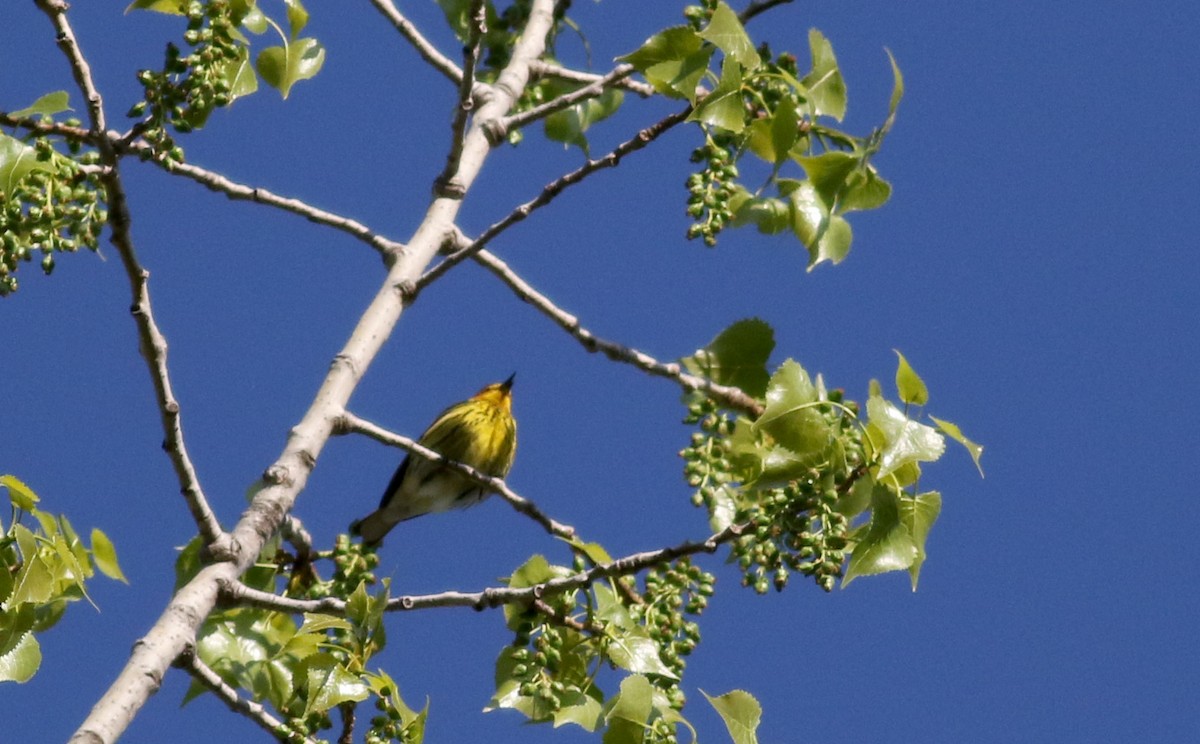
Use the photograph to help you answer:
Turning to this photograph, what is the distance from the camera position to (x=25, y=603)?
398cm

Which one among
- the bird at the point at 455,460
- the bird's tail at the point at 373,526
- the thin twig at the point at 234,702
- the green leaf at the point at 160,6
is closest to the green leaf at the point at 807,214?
the green leaf at the point at 160,6

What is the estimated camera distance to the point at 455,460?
7371mm

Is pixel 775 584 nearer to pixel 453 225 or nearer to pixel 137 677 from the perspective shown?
pixel 137 677

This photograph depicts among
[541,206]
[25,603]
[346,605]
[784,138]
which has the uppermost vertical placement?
[784,138]

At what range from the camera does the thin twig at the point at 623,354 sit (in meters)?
4.95

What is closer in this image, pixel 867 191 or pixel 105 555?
pixel 105 555

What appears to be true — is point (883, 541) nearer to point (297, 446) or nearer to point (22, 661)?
point (297, 446)

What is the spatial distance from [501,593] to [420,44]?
271cm

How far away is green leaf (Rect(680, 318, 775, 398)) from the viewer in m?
5.02

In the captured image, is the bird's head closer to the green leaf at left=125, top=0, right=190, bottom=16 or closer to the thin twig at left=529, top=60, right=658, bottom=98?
the thin twig at left=529, top=60, right=658, bottom=98

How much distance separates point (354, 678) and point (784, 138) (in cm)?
192

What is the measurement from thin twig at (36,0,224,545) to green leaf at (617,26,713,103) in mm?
1476

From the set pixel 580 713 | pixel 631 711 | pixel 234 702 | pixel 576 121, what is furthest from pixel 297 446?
pixel 576 121

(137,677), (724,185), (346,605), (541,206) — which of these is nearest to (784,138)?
(724,185)
